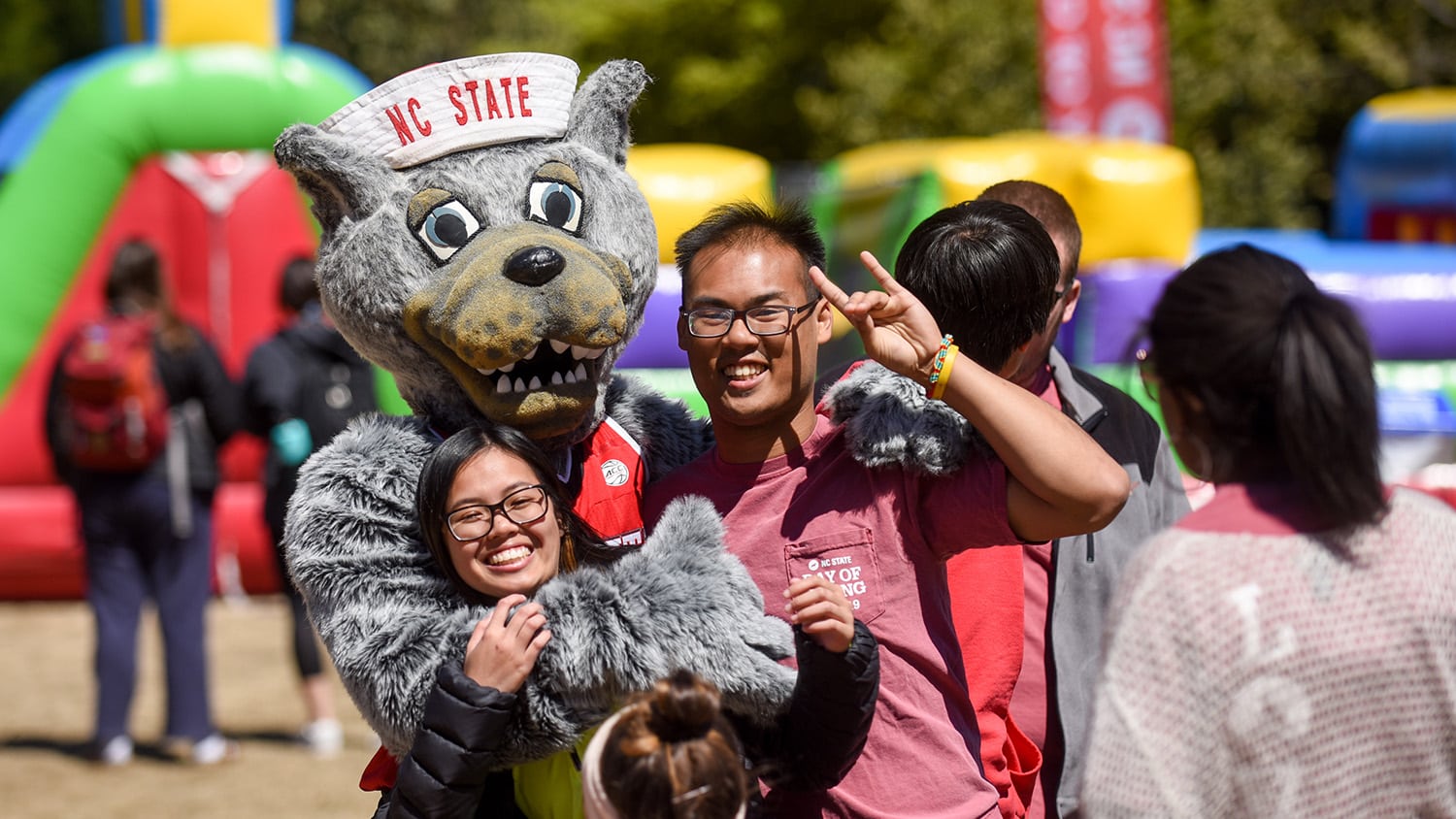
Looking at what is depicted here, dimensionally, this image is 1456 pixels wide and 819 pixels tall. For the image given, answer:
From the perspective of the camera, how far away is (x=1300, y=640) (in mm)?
1660

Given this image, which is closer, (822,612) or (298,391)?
(822,612)

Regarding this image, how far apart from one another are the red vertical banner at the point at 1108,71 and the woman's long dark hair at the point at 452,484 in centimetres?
845

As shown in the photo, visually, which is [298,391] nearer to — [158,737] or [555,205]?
[158,737]

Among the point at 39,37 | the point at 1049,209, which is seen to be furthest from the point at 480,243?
the point at 39,37

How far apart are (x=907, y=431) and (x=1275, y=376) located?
0.55 meters

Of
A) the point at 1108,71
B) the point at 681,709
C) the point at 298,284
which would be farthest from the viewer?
the point at 1108,71

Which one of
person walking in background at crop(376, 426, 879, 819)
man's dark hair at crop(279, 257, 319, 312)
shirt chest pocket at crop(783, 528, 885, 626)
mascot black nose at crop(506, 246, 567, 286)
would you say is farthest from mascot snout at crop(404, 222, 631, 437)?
man's dark hair at crop(279, 257, 319, 312)

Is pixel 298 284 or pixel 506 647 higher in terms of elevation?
pixel 298 284

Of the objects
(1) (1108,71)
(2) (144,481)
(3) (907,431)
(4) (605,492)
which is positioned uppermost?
(1) (1108,71)

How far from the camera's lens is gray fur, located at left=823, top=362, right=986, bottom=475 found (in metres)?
2.10

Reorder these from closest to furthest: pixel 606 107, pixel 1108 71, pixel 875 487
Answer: pixel 875 487 → pixel 606 107 → pixel 1108 71

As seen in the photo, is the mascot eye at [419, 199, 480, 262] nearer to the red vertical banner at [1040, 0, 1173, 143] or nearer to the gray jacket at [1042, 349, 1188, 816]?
the gray jacket at [1042, 349, 1188, 816]

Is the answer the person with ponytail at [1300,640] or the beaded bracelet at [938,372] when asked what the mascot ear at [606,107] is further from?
the person with ponytail at [1300,640]

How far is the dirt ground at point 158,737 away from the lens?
5.50 metres
